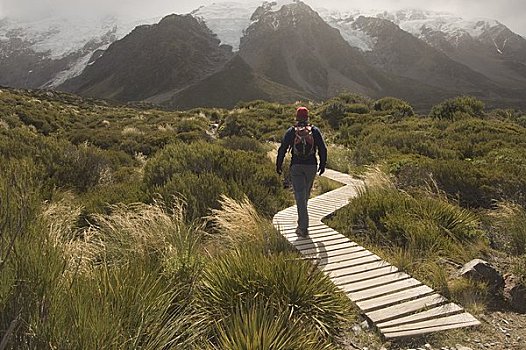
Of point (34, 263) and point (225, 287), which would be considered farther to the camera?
point (225, 287)

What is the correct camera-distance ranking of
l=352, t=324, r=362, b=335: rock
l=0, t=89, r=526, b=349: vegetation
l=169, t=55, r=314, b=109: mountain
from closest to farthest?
1. l=0, t=89, r=526, b=349: vegetation
2. l=352, t=324, r=362, b=335: rock
3. l=169, t=55, r=314, b=109: mountain

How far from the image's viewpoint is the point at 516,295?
496 cm

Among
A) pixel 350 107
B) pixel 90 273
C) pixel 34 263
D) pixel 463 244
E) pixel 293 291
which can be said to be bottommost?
pixel 350 107

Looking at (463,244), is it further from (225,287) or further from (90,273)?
(90,273)

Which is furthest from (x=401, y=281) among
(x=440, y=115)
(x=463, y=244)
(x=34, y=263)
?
(x=440, y=115)

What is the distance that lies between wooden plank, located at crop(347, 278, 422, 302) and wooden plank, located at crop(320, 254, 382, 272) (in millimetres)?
605

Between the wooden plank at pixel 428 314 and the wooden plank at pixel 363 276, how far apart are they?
83 cm

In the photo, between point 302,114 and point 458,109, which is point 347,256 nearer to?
point 302,114

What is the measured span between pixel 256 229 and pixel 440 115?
19958 mm

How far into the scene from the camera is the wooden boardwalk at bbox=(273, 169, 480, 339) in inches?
163

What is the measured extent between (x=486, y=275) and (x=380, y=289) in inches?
58.1

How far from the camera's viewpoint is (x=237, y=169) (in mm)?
8945

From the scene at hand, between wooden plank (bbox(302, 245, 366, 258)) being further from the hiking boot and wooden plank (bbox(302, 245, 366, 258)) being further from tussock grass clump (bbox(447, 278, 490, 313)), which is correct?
tussock grass clump (bbox(447, 278, 490, 313))

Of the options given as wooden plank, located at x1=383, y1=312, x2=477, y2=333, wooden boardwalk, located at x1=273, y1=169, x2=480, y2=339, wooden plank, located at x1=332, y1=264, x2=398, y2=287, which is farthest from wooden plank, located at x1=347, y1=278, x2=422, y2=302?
wooden plank, located at x1=383, y1=312, x2=477, y2=333
